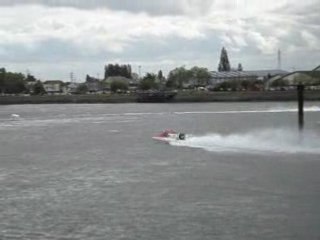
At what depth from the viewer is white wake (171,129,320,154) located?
59.5 meters

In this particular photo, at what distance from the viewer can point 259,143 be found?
218 ft

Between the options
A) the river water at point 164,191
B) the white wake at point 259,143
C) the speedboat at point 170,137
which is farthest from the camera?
the speedboat at point 170,137

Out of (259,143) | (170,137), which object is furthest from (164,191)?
(170,137)

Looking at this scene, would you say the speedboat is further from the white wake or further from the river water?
the river water

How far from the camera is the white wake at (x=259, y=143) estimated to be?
59.5 m

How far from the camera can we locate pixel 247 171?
146 feet

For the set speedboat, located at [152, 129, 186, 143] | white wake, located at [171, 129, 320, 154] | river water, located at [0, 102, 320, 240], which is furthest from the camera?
speedboat, located at [152, 129, 186, 143]

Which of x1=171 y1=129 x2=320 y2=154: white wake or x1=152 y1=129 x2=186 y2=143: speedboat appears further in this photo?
x1=152 y1=129 x2=186 y2=143: speedboat

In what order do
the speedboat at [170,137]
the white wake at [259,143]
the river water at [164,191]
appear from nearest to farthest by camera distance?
the river water at [164,191]
the white wake at [259,143]
the speedboat at [170,137]

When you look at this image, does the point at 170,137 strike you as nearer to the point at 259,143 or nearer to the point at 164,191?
the point at 259,143

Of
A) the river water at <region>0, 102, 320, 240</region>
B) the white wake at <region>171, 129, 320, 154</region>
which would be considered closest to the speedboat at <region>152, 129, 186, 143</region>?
the white wake at <region>171, 129, 320, 154</region>

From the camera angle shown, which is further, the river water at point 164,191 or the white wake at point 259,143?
the white wake at point 259,143

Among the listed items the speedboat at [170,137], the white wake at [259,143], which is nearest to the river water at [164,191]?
the white wake at [259,143]

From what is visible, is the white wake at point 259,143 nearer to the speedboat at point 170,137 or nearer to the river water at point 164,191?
the river water at point 164,191
